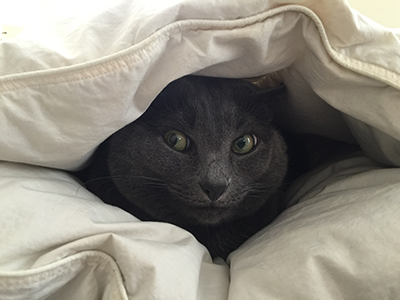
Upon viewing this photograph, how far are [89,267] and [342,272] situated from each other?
0.41 m

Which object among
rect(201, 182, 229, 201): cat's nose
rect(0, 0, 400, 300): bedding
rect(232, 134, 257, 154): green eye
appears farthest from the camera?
rect(232, 134, 257, 154): green eye

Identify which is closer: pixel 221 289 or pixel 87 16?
pixel 221 289

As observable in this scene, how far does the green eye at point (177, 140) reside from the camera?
2.89 ft

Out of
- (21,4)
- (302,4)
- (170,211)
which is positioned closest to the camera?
(302,4)

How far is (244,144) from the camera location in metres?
0.94

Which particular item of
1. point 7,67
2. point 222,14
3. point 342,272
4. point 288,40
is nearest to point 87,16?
point 7,67

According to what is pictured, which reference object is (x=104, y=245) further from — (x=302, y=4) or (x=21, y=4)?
(x=21, y=4)

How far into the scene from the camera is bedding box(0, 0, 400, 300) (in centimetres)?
58

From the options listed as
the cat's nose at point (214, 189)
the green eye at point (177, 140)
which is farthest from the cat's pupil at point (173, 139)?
the cat's nose at point (214, 189)

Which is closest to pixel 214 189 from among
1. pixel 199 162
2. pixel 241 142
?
pixel 199 162

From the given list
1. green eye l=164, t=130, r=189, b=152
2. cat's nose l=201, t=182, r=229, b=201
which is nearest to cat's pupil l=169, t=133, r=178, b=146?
green eye l=164, t=130, r=189, b=152

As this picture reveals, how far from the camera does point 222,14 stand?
67 centimetres

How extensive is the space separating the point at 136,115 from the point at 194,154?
17cm

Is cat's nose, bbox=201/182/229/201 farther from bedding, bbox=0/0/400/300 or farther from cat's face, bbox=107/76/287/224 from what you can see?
bedding, bbox=0/0/400/300
